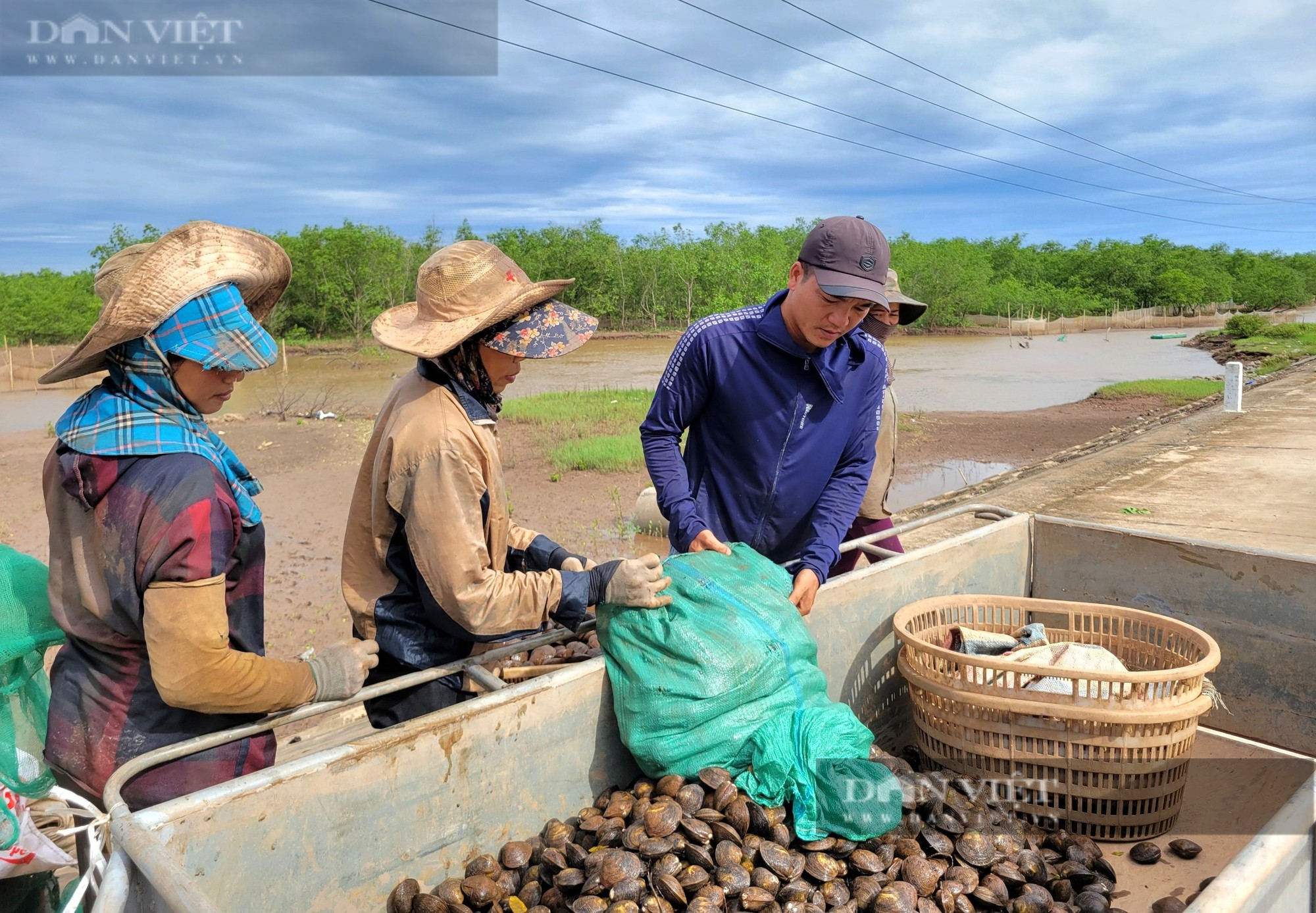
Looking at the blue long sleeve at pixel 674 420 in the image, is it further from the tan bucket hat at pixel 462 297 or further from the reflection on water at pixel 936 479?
the reflection on water at pixel 936 479

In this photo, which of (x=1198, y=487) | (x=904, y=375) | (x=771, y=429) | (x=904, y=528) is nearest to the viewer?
(x=771, y=429)

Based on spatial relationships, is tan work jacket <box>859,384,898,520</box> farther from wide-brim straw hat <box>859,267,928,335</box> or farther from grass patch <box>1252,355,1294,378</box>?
grass patch <box>1252,355,1294,378</box>

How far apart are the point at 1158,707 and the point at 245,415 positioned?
1742 cm

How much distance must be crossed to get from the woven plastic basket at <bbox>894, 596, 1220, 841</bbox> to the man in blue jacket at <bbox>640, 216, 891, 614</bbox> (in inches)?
20.7

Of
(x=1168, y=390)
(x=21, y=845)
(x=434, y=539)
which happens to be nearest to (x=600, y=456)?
(x=434, y=539)

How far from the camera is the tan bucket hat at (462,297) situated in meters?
2.12

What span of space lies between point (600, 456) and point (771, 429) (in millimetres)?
9505

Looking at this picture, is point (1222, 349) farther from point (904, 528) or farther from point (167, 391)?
point (167, 391)

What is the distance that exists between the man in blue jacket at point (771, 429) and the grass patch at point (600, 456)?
28.2 ft

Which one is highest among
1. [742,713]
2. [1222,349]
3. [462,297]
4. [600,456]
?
[1222,349]

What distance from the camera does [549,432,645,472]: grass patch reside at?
12.1m

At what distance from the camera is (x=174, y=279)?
1.76 meters

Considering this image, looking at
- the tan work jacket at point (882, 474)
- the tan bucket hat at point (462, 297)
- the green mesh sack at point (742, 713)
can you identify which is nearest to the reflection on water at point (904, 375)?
the tan work jacket at point (882, 474)

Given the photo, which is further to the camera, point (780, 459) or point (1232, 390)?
point (1232, 390)
